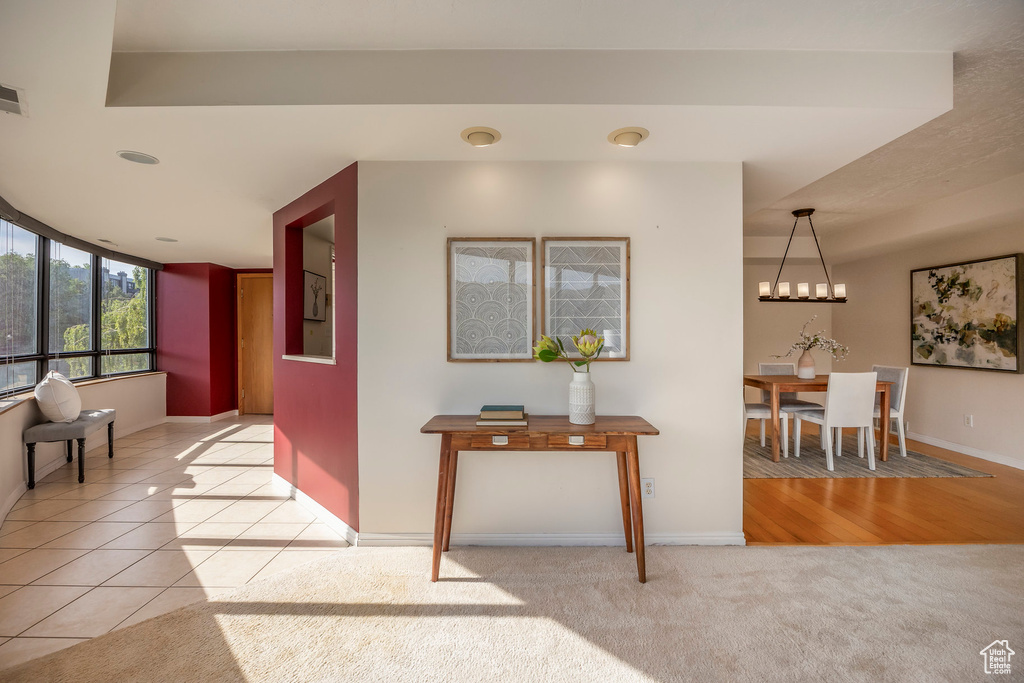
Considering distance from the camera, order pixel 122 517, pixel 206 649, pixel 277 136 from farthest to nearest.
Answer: pixel 122 517
pixel 277 136
pixel 206 649

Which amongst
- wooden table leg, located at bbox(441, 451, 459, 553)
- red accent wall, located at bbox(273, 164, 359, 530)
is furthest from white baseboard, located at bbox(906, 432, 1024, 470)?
→ red accent wall, located at bbox(273, 164, 359, 530)

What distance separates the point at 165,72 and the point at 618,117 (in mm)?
2014

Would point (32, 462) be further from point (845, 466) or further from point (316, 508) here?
point (845, 466)

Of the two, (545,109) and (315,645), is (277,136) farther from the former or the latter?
(315,645)

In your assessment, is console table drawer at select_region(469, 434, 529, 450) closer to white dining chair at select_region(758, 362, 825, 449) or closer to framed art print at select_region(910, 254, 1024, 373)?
white dining chair at select_region(758, 362, 825, 449)

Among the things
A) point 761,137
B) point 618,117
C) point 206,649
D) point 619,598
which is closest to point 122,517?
point 206,649

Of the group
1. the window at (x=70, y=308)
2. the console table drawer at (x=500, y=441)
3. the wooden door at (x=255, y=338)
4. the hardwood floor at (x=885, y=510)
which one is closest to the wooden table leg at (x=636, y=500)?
the console table drawer at (x=500, y=441)

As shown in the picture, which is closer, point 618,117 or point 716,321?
point 618,117

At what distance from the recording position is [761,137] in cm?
237

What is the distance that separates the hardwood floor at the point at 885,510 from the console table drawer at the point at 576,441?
1.23m

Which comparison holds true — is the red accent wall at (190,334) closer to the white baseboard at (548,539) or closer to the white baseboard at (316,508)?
the white baseboard at (316,508)

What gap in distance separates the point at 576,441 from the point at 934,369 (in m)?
4.95

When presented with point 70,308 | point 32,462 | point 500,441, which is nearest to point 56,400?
point 32,462

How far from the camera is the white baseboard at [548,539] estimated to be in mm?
2674
